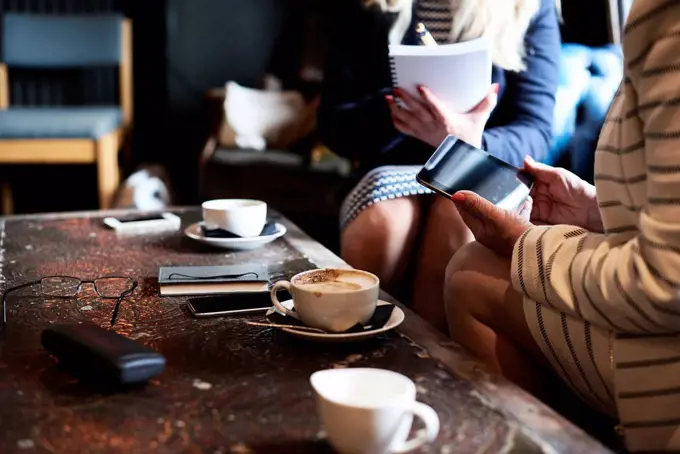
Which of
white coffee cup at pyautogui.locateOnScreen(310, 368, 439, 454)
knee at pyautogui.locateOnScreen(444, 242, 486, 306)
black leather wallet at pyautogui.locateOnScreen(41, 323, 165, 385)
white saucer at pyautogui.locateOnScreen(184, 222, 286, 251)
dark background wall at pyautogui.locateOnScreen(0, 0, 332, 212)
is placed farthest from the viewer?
dark background wall at pyautogui.locateOnScreen(0, 0, 332, 212)

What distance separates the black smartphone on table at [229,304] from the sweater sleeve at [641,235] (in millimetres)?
329

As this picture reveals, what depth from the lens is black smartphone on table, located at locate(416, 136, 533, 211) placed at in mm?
1104

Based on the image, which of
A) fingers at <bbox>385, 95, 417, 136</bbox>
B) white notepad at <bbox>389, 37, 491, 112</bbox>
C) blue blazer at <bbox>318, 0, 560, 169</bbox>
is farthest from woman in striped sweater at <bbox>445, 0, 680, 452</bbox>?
blue blazer at <bbox>318, 0, 560, 169</bbox>

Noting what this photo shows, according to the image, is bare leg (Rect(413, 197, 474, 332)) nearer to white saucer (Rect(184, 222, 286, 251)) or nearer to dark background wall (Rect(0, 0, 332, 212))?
white saucer (Rect(184, 222, 286, 251))

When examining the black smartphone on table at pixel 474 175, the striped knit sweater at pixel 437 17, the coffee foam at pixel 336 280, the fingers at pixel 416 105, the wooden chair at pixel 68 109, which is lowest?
the wooden chair at pixel 68 109

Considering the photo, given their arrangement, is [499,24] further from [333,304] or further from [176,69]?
[176,69]

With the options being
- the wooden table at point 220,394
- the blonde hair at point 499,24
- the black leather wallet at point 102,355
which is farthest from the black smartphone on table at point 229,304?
the blonde hair at point 499,24

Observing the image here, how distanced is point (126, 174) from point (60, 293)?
2089mm

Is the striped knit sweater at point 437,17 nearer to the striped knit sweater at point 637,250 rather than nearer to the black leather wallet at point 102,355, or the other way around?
the striped knit sweater at point 637,250

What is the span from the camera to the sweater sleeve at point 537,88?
157 cm

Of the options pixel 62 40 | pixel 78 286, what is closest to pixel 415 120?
pixel 78 286

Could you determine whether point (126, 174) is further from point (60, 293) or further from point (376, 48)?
point (60, 293)

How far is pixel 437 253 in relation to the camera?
53.5 inches

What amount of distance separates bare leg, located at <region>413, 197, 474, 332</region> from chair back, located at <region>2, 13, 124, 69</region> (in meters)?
1.92
